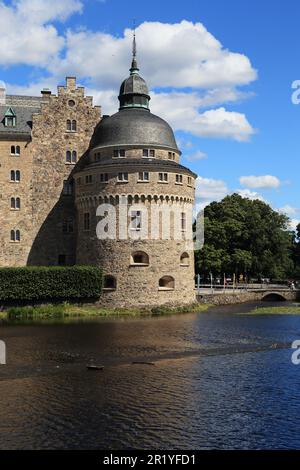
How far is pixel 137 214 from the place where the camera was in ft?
184

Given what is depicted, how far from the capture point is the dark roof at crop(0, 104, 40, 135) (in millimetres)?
62844

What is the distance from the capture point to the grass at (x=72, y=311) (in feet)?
168

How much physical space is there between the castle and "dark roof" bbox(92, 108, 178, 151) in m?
Result: 0.12

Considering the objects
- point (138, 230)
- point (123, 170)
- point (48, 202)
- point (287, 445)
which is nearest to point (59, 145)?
point (48, 202)

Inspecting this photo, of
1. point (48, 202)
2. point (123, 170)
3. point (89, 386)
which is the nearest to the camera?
point (89, 386)

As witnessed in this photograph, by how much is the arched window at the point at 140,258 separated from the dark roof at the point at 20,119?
18.7m

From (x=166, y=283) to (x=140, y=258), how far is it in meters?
3.73

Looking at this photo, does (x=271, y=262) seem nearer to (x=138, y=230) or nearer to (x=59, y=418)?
(x=138, y=230)

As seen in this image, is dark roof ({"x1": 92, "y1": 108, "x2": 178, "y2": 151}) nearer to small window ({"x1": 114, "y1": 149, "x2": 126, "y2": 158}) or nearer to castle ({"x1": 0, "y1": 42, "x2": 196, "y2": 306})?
castle ({"x1": 0, "y1": 42, "x2": 196, "y2": 306})

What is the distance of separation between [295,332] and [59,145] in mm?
Result: 34334

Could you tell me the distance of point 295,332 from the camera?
42.3m

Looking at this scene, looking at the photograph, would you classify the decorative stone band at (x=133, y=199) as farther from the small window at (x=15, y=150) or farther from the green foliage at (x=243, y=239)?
the green foliage at (x=243, y=239)

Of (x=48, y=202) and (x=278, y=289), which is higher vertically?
(x=48, y=202)

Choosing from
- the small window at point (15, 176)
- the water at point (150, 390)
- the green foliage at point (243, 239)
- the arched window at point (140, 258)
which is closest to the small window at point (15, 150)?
the small window at point (15, 176)
